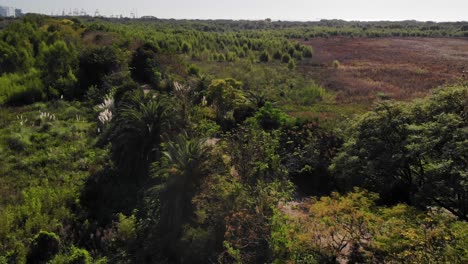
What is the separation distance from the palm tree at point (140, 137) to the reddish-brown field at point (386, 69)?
13.7 m

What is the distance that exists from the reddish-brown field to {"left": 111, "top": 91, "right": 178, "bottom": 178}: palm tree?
13.7 meters

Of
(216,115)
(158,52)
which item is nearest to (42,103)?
(158,52)

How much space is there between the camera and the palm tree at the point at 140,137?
12.8 metres

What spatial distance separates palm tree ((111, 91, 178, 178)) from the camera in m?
12.8

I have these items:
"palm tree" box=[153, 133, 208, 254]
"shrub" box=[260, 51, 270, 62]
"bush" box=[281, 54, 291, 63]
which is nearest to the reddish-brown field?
"bush" box=[281, 54, 291, 63]

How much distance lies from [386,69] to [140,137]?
112 ft

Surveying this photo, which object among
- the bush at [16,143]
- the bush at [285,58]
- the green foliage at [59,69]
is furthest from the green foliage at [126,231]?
the bush at [285,58]

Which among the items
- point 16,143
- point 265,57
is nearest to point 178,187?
point 16,143

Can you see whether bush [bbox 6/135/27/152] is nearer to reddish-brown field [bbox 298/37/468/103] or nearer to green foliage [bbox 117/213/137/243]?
green foliage [bbox 117/213/137/243]

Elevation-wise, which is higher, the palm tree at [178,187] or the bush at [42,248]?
the palm tree at [178,187]

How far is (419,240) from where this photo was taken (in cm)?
647

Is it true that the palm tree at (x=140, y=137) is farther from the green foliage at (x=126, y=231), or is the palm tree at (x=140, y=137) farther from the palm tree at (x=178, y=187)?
the green foliage at (x=126, y=231)

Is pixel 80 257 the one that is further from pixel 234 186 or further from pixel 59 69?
pixel 59 69

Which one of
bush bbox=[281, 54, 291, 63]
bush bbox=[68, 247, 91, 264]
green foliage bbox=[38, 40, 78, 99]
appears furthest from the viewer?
bush bbox=[281, 54, 291, 63]
